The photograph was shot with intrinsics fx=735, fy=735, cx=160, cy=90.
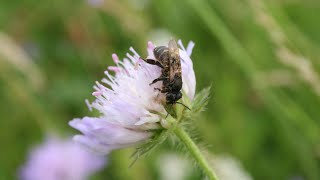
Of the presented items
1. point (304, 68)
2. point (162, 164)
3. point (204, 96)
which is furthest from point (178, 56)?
point (162, 164)

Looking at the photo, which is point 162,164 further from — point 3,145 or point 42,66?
point 42,66

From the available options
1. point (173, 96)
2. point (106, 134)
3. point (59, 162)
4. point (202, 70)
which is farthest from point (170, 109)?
point (202, 70)

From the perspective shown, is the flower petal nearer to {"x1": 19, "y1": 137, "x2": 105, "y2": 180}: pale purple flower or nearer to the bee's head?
the bee's head

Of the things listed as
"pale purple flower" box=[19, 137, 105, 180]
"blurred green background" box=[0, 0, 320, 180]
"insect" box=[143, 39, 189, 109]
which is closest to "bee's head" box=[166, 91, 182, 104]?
"insect" box=[143, 39, 189, 109]

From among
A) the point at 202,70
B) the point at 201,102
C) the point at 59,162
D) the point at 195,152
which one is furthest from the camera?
the point at 202,70

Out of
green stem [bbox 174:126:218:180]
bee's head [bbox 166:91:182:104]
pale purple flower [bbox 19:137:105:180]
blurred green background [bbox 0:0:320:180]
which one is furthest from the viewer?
pale purple flower [bbox 19:137:105:180]

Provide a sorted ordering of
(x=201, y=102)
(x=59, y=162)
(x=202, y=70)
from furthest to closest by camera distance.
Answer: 1. (x=202, y=70)
2. (x=59, y=162)
3. (x=201, y=102)

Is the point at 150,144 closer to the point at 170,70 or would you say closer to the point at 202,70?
the point at 170,70
